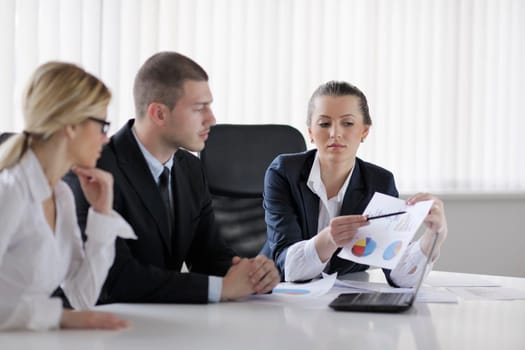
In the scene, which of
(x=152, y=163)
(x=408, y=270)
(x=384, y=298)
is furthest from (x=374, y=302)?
(x=152, y=163)

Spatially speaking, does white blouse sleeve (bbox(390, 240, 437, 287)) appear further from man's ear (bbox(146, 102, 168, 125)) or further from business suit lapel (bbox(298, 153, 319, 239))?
man's ear (bbox(146, 102, 168, 125))

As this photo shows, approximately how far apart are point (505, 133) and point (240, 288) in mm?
3151

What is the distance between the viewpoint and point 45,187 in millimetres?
1585

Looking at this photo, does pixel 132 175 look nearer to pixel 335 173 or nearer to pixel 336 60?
pixel 335 173

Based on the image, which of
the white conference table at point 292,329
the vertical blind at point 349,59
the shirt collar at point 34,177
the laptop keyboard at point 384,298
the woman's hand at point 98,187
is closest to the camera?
the white conference table at point 292,329

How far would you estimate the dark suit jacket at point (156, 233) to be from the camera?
186 cm

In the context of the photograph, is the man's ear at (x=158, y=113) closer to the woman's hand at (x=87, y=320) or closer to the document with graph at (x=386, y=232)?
the document with graph at (x=386, y=232)

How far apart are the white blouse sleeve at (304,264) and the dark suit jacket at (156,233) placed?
0.59 ft

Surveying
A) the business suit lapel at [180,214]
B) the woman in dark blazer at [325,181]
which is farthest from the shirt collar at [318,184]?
the business suit lapel at [180,214]

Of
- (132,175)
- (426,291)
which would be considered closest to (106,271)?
(132,175)

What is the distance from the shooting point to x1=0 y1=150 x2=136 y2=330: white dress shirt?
1514 mm

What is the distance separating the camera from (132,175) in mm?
2090

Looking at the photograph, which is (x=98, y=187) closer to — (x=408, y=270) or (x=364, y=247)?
(x=364, y=247)

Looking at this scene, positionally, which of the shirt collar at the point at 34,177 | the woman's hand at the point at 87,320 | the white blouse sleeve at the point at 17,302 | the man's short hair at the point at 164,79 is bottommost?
the woman's hand at the point at 87,320
